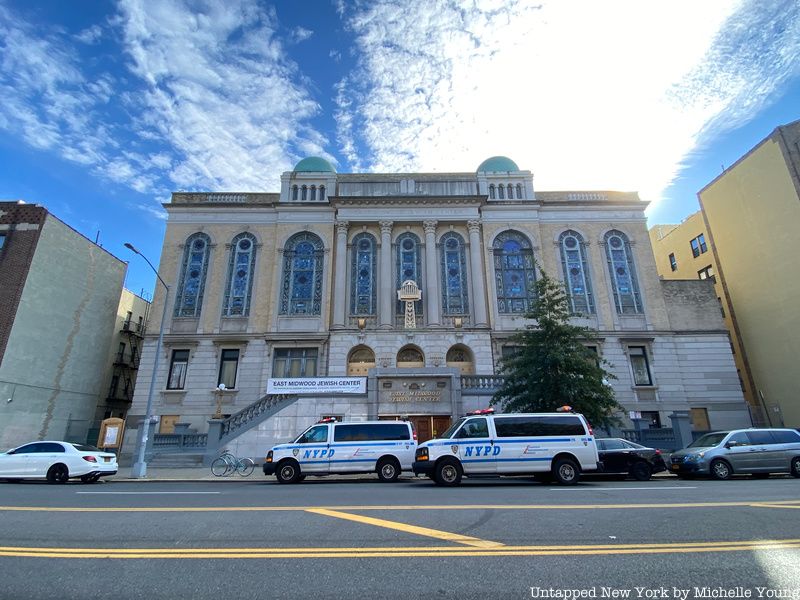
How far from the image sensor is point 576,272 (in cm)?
2975

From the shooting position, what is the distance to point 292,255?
29.9 meters

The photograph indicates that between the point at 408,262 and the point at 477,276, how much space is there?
4954 millimetres

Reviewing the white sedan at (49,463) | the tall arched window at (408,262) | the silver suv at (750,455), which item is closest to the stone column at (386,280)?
the tall arched window at (408,262)

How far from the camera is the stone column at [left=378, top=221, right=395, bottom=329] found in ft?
90.8

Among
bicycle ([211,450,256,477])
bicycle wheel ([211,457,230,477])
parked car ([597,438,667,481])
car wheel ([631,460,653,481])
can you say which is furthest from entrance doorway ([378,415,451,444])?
car wheel ([631,460,653,481])

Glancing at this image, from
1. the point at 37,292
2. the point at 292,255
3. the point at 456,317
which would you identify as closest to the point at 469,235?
the point at 456,317

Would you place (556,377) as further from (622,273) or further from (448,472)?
(622,273)

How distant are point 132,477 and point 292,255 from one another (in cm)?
1700

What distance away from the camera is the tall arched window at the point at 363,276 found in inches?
1126

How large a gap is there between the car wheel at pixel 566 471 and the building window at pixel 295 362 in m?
17.7

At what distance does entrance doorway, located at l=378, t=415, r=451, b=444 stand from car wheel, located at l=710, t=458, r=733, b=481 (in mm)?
11844

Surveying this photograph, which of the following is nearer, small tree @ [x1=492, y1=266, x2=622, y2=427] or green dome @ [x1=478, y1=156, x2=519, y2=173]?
small tree @ [x1=492, y1=266, x2=622, y2=427]

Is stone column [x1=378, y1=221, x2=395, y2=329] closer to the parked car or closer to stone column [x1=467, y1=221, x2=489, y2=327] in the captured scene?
stone column [x1=467, y1=221, x2=489, y2=327]

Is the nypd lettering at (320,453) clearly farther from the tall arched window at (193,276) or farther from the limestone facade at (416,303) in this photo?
the tall arched window at (193,276)
